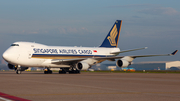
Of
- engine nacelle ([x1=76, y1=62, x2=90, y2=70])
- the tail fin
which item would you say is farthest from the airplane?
the tail fin

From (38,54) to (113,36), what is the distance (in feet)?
56.2

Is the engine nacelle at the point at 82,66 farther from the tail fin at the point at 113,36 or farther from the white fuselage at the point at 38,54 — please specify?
the tail fin at the point at 113,36

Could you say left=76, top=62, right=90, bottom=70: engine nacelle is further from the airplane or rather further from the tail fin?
the tail fin

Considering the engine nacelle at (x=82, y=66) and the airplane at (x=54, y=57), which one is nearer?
the airplane at (x=54, y=57)

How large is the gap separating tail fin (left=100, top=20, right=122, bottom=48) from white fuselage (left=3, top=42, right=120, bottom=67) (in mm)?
5396

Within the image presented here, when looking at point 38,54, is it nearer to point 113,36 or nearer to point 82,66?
point 82,66

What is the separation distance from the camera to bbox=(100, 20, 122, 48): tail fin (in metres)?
54.0

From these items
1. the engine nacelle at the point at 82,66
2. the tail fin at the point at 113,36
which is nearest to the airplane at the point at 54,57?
the engine nacelle at the point at 82,66

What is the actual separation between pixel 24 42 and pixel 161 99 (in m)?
35.1

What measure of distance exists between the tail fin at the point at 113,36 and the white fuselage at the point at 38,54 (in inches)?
212

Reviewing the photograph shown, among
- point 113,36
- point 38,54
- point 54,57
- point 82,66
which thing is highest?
point 113,36

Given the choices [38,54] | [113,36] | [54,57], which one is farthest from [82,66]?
[113,36]

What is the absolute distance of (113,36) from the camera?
179 ft

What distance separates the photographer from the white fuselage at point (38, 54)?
4172cm
